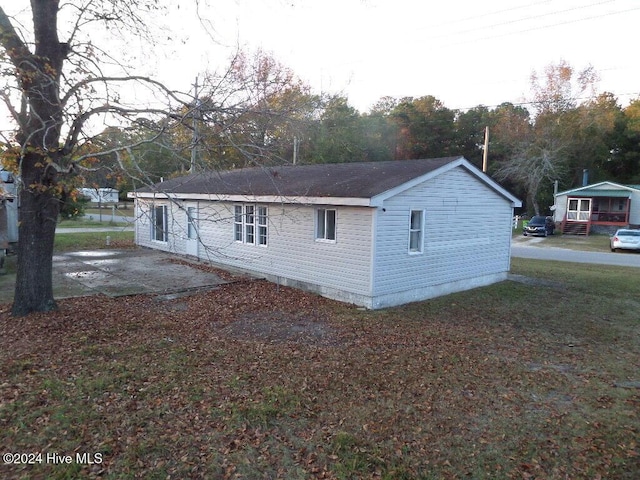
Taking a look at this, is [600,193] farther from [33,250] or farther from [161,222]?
[33,250]

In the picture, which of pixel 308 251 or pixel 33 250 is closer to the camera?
pixel 33 250

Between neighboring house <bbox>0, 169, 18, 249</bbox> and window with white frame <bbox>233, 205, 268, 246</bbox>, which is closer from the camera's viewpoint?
window with white frame <bbox>233, 205, 268, 246</bbox>

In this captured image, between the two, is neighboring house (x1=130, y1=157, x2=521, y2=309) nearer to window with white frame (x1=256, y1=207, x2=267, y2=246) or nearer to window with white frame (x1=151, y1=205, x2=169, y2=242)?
window with white frame (x1=256, y1=207, x2=267, y2=246)

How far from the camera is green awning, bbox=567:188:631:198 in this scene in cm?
3528

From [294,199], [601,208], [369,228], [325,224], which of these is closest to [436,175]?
[369,228]

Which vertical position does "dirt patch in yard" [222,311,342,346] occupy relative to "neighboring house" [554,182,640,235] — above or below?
below

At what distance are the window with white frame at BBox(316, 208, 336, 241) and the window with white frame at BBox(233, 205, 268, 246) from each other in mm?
2316

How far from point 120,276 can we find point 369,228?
773cm

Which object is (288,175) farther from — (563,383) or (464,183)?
(563,383)

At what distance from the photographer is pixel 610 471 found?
4316 mm

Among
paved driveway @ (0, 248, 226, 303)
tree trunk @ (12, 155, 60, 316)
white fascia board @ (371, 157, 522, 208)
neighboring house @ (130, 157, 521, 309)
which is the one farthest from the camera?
paved driveway @ (0, 248, 226, 303)

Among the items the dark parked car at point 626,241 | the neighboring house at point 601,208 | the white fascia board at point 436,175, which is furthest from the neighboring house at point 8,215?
the neighboring house at point 601,208

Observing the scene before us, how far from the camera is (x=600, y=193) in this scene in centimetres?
3600

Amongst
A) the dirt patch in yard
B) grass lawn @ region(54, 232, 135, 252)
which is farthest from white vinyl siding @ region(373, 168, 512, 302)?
grass lawn @ region(54, 232, 135, 252)
